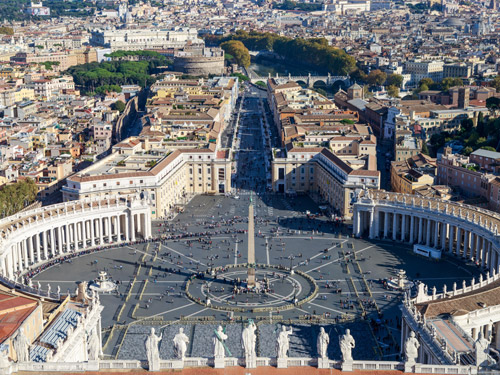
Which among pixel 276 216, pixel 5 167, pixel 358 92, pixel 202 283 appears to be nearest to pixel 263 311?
pixel 202 283

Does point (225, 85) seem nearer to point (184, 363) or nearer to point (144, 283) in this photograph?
point (144, 283)

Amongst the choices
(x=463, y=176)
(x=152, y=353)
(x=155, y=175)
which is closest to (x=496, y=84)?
(x=463, y=176)

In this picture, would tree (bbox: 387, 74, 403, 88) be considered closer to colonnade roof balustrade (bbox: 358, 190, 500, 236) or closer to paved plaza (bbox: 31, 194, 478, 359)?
paved plaza (bbox: 31, 194, 478, 359)

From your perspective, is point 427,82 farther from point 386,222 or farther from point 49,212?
point 49,212

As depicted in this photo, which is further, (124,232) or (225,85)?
(225,85)

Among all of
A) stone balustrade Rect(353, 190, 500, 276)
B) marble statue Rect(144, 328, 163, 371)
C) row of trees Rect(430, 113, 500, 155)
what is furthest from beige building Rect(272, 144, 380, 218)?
marble statue Rect(144, 328, 163, 371)

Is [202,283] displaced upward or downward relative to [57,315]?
downward

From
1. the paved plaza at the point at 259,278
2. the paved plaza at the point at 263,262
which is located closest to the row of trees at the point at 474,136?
the paved plaza at the point at 259,278
